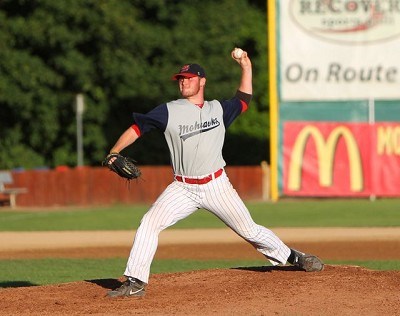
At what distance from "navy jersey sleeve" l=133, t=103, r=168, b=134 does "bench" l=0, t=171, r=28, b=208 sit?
66.0 ft

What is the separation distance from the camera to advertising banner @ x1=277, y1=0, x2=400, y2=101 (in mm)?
28359

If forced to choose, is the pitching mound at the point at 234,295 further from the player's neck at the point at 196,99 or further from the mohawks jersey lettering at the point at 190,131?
the player's neck at the point at 196,99

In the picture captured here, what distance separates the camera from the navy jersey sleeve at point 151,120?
29.9 feet

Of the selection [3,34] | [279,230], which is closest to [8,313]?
[279,230]

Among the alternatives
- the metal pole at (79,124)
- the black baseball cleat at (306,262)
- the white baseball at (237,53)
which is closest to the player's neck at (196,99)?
the white baseball at (237,53)

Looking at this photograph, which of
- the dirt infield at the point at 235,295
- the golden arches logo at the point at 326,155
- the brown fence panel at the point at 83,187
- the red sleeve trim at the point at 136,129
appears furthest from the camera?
the brown fence panel at the point at 83,187

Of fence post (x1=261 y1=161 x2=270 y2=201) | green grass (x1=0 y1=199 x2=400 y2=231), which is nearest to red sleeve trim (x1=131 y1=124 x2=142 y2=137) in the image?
green grass (x1=0 y1=199 x2=400 y2=231)

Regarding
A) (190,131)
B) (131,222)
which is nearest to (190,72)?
(190,131)

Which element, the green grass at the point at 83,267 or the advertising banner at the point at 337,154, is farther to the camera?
the advertising banner at the point at 337,154

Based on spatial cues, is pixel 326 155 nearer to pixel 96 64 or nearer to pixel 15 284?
pixel 96 64

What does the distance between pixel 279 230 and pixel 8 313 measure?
11355 millimetres

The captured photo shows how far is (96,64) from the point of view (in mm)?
33375

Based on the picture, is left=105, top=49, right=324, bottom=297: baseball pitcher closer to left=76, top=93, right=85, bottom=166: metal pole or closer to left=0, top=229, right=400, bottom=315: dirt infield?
left=0, top=229, right=400, bottom=315: dirt infield

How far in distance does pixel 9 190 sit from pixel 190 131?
20372mm
